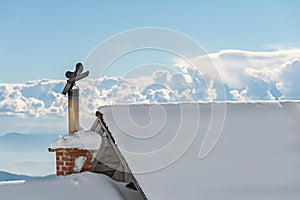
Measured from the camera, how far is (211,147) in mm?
5809

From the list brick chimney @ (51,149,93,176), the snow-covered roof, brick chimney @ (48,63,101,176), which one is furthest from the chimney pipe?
the snow-covered roof

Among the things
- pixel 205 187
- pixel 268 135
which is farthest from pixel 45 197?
pixel 268 135

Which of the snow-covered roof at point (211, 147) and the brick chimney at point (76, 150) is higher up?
the snow-covered roof at point (211, 147)

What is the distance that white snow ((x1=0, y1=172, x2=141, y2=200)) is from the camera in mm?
5262

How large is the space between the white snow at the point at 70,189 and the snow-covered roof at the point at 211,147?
1.85 ft

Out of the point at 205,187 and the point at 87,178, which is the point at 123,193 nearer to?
the point at 87,178

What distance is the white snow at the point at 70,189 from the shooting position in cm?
526

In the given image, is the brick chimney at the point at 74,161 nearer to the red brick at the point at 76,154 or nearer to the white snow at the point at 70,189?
the red brick at the point at 76,154

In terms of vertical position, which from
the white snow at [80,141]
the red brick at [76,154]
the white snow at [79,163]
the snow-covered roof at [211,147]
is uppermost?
the snow-covered roof at [211,147]

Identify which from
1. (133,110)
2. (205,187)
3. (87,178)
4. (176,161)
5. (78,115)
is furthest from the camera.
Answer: (78,115)

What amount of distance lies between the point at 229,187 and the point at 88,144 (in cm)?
231

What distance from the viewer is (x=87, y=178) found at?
5980mm

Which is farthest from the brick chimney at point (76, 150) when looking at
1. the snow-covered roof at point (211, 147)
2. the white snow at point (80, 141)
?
the snow-covered roof at point (211, 147)

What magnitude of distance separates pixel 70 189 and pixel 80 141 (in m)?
1.28
